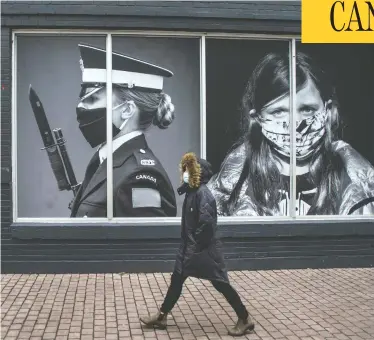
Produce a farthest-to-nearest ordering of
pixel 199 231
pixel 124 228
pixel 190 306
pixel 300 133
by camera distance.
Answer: pixel 300 133
pixel 124 228
pixel 190 306
pixel 199 231

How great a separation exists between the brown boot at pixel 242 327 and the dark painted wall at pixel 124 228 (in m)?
2.79

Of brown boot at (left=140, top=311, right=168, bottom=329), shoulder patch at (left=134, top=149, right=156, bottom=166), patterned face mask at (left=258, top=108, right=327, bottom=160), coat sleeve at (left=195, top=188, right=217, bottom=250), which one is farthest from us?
patterned face mask at (left=258, top=108, right=327, bottom=160)

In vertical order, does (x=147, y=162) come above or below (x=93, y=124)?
below

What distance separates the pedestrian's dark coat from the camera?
583cm

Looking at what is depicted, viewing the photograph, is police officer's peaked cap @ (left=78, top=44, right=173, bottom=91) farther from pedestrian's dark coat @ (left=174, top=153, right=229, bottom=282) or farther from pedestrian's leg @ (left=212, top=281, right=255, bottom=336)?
pedestrian's leg @ (left=212, top=281, right=255, bottom=336)

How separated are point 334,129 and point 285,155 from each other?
2.85 ft

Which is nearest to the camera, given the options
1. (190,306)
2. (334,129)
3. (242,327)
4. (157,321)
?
(242,327)

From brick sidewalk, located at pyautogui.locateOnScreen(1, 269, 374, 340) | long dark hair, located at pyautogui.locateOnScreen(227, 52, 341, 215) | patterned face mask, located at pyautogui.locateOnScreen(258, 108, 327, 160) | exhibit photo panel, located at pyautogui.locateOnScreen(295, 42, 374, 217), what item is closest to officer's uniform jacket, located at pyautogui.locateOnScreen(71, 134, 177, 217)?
brick sidewalk, located at pyautogui.locateOnScreen(1, 269, 374, 340)

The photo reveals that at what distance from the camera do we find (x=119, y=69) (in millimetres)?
8648

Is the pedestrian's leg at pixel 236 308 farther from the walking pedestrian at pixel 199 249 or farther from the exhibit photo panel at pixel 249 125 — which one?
the exhibit photo panel at pixel 249 125

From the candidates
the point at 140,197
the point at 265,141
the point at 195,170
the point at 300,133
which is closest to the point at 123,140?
the point at 140,197

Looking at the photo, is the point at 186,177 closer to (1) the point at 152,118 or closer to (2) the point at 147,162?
(2) the point at 147,162

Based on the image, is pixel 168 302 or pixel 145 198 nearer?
pixel 168 302

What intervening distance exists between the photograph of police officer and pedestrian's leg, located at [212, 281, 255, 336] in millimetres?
2949
